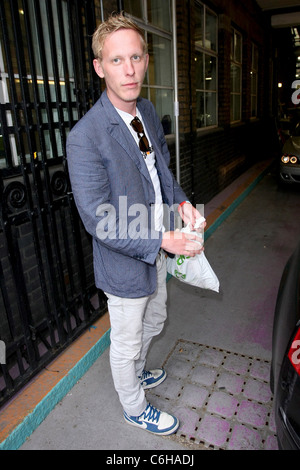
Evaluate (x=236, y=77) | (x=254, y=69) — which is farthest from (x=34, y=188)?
(x=254, y=69)

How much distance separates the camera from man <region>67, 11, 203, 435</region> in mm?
1644

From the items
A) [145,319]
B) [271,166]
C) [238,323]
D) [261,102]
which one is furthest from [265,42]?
[145,319]

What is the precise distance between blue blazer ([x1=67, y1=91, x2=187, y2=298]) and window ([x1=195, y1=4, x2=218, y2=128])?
4.92m

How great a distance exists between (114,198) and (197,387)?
4.87 feet

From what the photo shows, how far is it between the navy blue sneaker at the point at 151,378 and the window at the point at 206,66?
4944 millimetres

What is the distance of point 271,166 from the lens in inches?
430

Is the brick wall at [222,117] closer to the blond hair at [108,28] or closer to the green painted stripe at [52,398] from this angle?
the green painted stripe at [52,398]

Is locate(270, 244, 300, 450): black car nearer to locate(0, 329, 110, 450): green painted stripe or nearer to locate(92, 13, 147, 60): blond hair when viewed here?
locate(0, 329, 110, 450): green painted stripe

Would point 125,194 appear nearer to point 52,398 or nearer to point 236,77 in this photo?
point 52,398

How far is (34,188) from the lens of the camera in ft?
7.75

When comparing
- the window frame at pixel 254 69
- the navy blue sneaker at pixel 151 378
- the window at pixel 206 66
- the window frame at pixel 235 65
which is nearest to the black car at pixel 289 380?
the navy blue sneaker at pixel 151 378

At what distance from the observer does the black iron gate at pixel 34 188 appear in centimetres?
219

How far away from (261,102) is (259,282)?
9973mm
